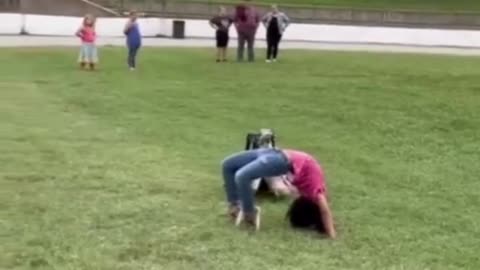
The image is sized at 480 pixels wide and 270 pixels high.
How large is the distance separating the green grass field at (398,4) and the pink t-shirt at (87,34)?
29.8m

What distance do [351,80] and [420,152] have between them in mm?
12210

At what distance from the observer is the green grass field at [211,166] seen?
9.47 meters

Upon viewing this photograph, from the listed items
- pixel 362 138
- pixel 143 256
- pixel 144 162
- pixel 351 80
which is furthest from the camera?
pixel 351 80

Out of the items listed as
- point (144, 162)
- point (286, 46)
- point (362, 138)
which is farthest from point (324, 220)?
point (286, 46)

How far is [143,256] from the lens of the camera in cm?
915

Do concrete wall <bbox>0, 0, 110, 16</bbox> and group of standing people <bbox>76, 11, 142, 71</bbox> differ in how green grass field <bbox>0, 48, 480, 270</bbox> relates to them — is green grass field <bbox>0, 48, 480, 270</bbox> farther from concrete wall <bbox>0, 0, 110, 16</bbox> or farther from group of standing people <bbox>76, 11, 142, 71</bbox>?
concrete wall <bbox>0, 0, 110, 16</bbox>

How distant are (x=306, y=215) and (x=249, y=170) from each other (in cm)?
68

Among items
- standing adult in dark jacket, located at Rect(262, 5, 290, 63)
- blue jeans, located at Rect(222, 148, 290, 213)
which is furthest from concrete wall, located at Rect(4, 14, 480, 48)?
blue jeans, located at Rect(222, 148, 290, 213)

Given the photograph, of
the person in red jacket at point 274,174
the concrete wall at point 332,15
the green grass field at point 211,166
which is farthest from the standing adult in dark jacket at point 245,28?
the person in red jacket at point 274,174

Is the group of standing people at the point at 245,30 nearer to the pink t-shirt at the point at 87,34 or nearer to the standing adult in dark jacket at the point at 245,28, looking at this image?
the standing adult in dark jacket at the point at 245,28

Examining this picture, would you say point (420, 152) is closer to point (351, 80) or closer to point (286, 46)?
point (351, 80)

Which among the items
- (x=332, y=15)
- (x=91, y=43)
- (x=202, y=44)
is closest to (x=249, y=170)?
(x=91, y=43)

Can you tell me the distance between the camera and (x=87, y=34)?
28.7 meters

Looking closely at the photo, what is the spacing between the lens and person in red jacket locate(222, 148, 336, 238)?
9.84 m
